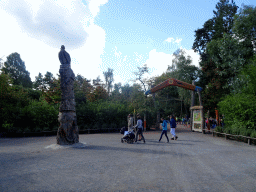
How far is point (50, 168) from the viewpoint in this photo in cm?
744

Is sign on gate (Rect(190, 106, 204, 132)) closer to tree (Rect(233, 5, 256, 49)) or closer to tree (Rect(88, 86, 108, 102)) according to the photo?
tree (Rect(233, 5, 256, 49))

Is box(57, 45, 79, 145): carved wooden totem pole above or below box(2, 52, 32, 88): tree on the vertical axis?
below

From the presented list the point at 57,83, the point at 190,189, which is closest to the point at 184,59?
the point at 57,83

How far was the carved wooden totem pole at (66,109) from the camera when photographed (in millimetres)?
13258

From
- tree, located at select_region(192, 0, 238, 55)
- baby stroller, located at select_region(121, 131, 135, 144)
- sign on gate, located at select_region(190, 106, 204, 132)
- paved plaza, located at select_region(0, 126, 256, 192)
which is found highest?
tree, located at select_region(192, 0, 238, 55)

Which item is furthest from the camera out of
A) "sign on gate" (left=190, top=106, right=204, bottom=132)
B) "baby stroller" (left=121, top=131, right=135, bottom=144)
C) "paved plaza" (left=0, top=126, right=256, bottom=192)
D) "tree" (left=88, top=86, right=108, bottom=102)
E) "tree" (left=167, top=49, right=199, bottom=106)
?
"tree" (left=167, top=49, right=199, bottom=106)

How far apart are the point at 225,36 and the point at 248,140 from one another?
14.9 metres

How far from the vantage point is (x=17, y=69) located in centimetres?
5678

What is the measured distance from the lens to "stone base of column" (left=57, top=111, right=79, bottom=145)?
43.4ft

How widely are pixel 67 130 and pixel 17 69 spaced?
50.8 metres

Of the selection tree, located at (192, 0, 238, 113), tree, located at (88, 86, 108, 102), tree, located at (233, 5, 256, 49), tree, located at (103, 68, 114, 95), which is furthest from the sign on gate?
tree, located at (103, 68, 114, 95)

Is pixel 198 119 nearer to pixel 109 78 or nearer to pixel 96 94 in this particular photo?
pixel 96 94

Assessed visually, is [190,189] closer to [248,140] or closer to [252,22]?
[248,140]

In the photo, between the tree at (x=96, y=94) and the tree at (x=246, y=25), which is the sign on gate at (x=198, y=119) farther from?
the tree at (x=96, y=94)
